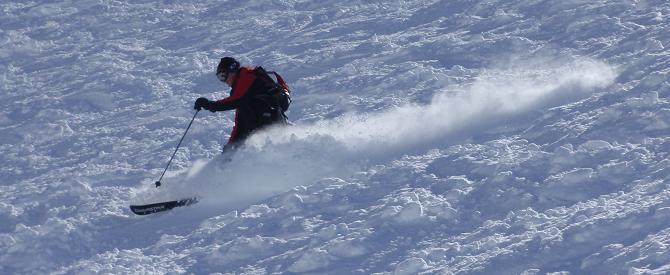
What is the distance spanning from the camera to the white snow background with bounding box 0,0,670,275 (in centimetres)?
883

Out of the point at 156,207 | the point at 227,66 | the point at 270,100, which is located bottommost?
the point at 156,207

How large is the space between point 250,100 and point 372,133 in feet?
5.00

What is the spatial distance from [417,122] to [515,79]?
5.27 ft

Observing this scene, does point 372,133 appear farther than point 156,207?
Yes

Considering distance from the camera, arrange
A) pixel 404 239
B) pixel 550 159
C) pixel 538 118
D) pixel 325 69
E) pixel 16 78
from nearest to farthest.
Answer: pixel 404 239, pixel 550 159, pixel 538 118, pixel 325 69, pixel 16 78

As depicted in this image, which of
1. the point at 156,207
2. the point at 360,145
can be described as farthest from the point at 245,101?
the point at 156,207

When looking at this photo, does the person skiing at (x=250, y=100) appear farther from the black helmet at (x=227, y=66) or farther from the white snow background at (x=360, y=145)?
the white snow background at (x=360, y=145)

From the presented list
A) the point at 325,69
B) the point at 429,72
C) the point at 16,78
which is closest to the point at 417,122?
the point at 429,72

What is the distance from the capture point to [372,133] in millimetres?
11477

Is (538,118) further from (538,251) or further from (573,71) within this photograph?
(538,251)

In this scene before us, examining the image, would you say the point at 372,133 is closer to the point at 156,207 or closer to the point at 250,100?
the point at 250,100

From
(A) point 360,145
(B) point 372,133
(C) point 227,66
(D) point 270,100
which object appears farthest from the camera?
(B) point 372,133

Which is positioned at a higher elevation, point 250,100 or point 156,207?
point 250,100

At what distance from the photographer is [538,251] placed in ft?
27.2
